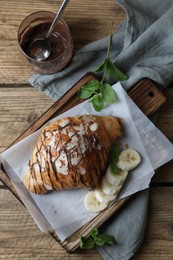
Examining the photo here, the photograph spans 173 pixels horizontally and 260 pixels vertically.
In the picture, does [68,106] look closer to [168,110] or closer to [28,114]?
[28,114]

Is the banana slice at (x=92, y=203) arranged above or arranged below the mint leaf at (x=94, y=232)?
above

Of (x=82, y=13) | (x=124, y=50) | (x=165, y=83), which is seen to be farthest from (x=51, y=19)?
(x=165, y=83)

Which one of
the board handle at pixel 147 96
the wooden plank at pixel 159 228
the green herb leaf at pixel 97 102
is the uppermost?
the green herb leaf at pixel 97 102

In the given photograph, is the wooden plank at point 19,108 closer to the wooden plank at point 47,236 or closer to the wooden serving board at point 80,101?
the wooden serving board at point 80,101

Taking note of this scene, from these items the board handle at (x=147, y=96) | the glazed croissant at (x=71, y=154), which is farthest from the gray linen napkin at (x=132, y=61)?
the glazed croissant at (x=71, y=154)

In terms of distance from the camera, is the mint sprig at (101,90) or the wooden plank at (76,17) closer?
the mint sprig at (101,90)

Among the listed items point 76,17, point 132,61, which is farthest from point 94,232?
point 76,17

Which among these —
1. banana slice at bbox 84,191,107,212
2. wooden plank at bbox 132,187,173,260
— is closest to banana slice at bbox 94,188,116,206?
banana slice at bbox 84,191,107,212
